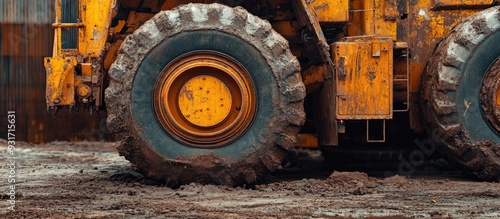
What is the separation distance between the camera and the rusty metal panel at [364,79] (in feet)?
29.3

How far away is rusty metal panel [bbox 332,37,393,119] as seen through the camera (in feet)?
29.3

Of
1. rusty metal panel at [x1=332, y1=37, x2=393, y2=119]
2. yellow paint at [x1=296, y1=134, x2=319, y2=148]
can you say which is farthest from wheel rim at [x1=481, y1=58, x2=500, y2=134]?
yellow paint at [x1=296, y1=134, x2=319, y2=148]

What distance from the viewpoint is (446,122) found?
912 centimetres

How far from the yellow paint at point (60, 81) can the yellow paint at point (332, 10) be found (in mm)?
2443

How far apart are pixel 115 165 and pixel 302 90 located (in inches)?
157

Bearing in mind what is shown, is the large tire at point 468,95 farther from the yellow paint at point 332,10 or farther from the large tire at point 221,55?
the large tire at point 221,55

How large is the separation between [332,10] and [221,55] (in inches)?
52.4

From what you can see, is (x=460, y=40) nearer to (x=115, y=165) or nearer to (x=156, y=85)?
(x=156, y=85)

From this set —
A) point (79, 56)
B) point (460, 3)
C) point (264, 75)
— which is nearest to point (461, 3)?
point (460, 3)

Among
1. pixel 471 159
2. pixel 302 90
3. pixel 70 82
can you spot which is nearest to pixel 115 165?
pixel 70 82

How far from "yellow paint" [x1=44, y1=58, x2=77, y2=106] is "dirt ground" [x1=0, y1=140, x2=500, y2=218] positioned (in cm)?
84

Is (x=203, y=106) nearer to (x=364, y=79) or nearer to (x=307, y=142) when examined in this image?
(x=364, y=79)

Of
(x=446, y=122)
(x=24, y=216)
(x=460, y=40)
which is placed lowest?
(x=24, y=216)

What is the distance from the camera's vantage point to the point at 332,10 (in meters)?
9.30
